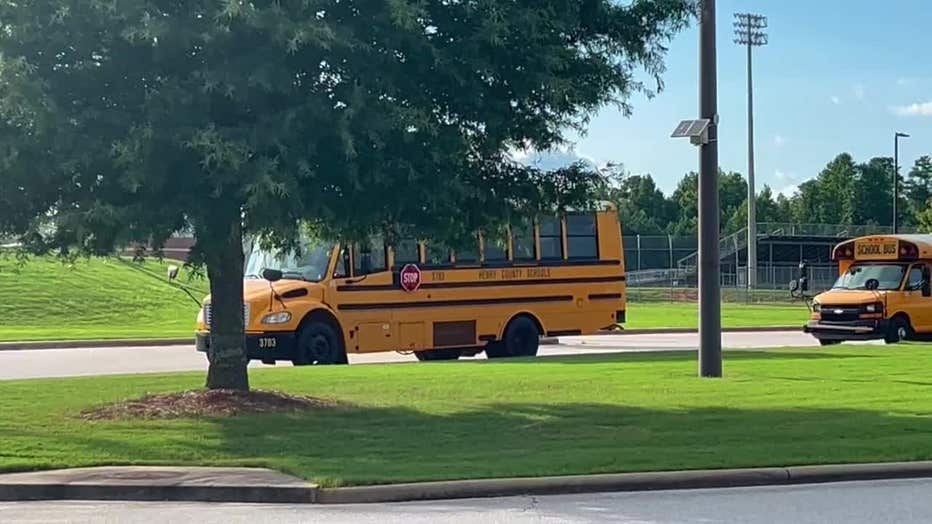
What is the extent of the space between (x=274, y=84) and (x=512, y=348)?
13.9 metres

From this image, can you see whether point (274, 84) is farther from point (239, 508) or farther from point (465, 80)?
point (239, 508)

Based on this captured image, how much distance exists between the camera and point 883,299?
2888 centimetres

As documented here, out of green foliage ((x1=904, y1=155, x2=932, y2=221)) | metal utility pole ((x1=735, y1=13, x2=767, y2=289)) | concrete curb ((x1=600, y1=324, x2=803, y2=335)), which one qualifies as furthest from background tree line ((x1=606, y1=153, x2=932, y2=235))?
concrete curb ((x1=600, y1=324, x2=803, y2=335))

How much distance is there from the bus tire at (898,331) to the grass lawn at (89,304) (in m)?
18.9

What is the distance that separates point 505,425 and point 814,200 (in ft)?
464

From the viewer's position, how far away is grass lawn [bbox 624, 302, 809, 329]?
40250 millimetres

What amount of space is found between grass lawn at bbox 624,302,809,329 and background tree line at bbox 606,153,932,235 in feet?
241

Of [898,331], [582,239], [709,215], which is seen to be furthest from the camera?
[898,331]

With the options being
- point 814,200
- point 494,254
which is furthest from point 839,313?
point 814,200

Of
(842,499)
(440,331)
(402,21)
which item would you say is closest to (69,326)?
(440,331)

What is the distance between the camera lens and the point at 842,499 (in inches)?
362

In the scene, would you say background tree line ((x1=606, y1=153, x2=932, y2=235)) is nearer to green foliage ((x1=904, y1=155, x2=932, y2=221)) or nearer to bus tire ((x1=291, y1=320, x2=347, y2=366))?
green foliage ((x1=904, y1=155, x2=932, y2=221))

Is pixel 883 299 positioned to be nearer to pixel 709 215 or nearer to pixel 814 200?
pixel 709 215

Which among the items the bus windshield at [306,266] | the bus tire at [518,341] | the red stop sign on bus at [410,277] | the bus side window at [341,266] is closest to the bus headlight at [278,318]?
the bus windshield at [306,266]
